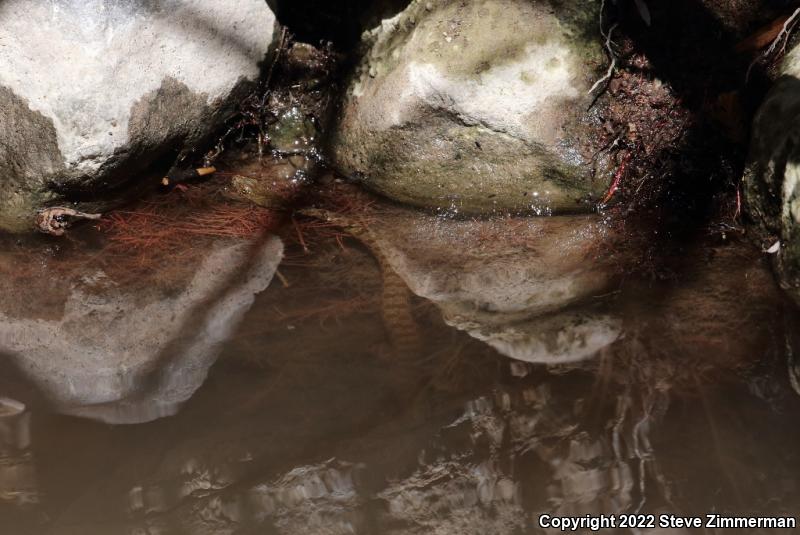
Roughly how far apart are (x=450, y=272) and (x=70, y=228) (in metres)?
1.83

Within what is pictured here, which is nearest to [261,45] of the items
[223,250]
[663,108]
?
[223,250]

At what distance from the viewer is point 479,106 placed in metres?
3.54

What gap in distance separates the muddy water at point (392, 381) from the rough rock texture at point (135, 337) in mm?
10

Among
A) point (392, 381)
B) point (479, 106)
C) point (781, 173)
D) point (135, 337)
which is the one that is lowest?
point (392, 381)

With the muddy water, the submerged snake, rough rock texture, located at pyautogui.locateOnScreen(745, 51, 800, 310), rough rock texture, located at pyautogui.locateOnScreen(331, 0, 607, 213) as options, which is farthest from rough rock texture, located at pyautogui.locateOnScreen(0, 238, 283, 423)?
rough rock texture, located at pyautogui.locateOnScreen(745, 51, 800, 310)

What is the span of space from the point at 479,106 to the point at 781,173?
1.36 metres

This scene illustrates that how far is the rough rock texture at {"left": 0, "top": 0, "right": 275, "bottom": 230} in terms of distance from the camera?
3146 mm

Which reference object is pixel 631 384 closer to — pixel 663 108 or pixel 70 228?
pixel 663 108

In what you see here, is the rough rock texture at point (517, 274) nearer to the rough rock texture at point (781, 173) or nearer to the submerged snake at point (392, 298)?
the submerged snake at point (392, 298)

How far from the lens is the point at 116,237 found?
11.6ft

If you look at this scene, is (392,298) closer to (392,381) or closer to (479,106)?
(392,381)

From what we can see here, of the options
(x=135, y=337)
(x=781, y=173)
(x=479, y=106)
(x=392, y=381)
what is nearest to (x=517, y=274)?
(x=479, y=106)

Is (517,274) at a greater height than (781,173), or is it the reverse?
(781,173)

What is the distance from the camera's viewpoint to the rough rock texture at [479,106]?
3.54m
